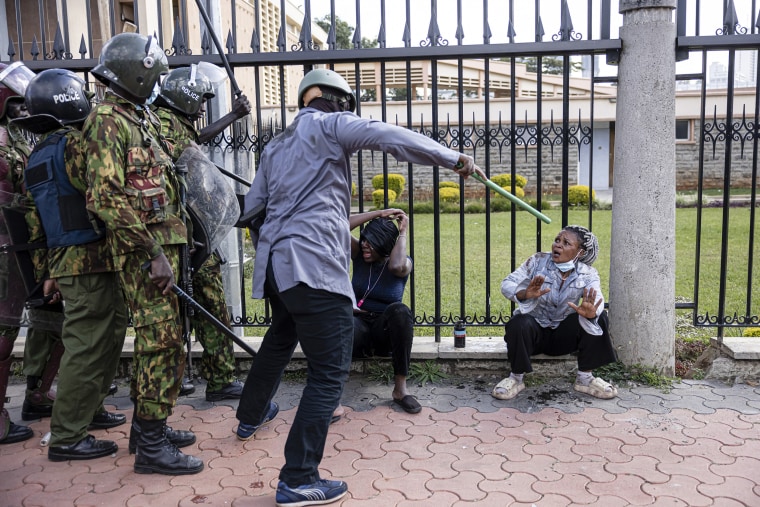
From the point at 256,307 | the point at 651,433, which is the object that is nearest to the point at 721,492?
the point at 651,433

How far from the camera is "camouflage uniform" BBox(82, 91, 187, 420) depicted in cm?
321

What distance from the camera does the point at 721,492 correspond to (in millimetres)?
3215

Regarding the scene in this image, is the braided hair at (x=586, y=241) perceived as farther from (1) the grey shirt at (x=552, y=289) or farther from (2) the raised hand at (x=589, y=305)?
(2) the raised hand at (x=589, y=305)

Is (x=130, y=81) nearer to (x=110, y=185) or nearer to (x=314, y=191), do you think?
(x=110, y=185)

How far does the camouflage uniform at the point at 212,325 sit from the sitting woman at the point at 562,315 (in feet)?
5.75

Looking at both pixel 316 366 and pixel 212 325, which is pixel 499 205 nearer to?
pixel 212 325

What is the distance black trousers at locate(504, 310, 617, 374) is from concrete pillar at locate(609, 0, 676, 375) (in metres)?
0.27

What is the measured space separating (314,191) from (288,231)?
0.22 metres

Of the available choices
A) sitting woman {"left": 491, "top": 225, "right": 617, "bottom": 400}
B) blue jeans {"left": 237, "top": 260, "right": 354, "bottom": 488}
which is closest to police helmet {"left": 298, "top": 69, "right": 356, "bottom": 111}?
blue jeans {"left": 237, "top": 260, "right": 354, "bottom": 488}

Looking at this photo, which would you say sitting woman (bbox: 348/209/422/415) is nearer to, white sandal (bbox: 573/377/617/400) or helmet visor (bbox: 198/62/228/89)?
white sandal (bbox: 573/377/617/400)

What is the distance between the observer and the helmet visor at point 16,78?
12.9ft

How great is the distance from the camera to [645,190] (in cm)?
464

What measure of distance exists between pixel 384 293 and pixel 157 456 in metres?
1.71

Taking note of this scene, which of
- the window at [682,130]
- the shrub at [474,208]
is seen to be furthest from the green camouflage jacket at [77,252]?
the window at [682,130]
